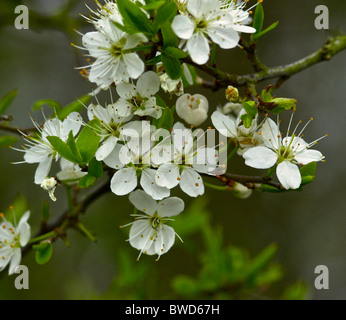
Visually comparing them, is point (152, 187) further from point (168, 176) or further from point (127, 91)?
point (127, 91)

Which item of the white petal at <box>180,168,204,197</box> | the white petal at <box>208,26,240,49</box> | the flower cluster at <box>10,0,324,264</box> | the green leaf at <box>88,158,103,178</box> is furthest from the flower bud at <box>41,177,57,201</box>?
the white petal at <box>208,26,240,49</box>

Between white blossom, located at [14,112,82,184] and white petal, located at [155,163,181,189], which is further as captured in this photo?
white blossom, located at [14,112,82,184]

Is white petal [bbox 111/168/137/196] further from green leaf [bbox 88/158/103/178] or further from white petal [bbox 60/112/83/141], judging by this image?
white petal [bbox 60/112/83/141]

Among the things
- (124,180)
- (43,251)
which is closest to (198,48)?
(124,180)

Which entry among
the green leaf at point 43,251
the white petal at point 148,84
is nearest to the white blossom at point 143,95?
the white petal at point 148,84
